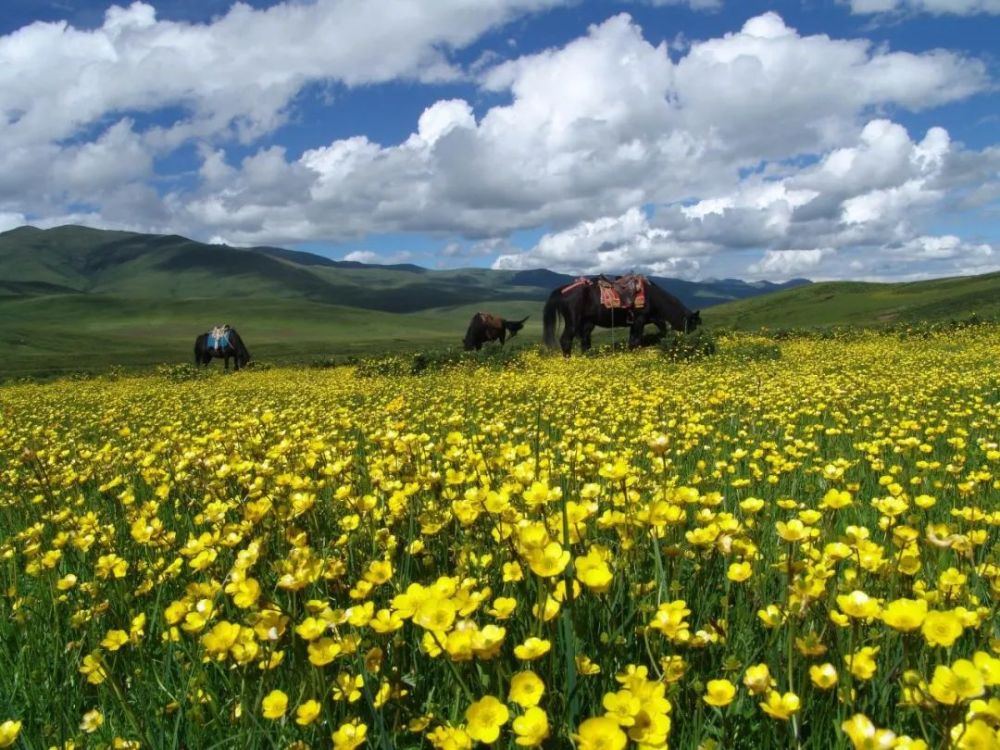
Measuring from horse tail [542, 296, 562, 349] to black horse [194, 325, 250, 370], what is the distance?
1979cm

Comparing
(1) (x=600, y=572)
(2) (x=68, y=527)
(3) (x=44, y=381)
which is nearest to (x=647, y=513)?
(1) (x=600, y=572)

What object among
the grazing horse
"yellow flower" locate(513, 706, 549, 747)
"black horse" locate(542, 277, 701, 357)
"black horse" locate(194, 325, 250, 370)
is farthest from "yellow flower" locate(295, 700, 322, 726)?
"black horse" locate(194, 325, 250, 370)

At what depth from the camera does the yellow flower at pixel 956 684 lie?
4.63ft

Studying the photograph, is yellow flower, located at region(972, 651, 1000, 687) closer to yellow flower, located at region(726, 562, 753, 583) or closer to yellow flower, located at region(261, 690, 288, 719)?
yellow flower, located at region(726, 562, 753, 583)

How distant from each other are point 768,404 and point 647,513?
646 cm

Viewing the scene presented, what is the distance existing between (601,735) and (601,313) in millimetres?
23891

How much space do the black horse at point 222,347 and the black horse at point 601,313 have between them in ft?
68.2

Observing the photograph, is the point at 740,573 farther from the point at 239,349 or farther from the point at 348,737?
the point at 239,349

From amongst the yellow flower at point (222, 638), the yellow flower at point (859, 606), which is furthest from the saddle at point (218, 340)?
the yellow flower at point (859, 606)

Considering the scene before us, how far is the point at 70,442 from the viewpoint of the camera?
886cm

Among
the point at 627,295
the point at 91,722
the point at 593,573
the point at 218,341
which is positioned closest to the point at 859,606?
the point at 593,573

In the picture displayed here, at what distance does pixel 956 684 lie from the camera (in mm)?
1437

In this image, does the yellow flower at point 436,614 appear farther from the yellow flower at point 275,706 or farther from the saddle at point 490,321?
the saddle at point 490,321

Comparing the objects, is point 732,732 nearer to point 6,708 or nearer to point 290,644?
point 290,644
